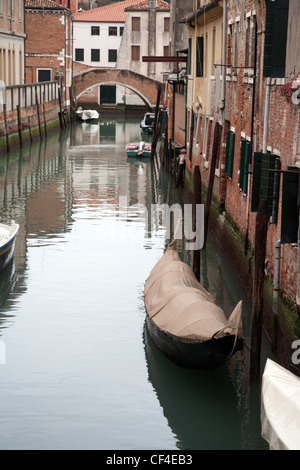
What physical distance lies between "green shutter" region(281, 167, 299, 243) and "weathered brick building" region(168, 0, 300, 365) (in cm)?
1

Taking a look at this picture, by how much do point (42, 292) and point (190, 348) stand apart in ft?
15.6

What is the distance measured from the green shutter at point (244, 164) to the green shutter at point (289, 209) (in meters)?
4.32

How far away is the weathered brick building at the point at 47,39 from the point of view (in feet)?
167

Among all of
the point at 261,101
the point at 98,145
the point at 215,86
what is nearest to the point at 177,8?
the point at 98,145

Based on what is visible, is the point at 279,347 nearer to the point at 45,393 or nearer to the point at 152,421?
the point at 152,421

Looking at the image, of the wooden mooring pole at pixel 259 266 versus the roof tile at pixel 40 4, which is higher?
the roof tile at pixel 40 4

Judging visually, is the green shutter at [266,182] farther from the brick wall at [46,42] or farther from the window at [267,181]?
the brick wall at [46,42]

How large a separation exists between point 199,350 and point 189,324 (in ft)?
1.14

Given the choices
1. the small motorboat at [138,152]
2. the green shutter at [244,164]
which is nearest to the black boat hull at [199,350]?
the green shutter at [244,164]

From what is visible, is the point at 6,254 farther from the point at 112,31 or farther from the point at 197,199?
the point at 112,31

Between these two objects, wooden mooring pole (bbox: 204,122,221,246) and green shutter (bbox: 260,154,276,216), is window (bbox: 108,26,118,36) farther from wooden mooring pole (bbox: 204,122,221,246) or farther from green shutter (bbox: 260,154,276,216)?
green shutter (bbox: 260,154,276,216)

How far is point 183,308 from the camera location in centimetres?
1016

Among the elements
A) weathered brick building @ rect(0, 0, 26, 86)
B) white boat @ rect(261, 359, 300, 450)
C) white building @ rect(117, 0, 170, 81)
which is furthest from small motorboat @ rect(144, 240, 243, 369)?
white building @ rect(117, 0, 170, 81)

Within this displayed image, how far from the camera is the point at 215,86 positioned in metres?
19.3
